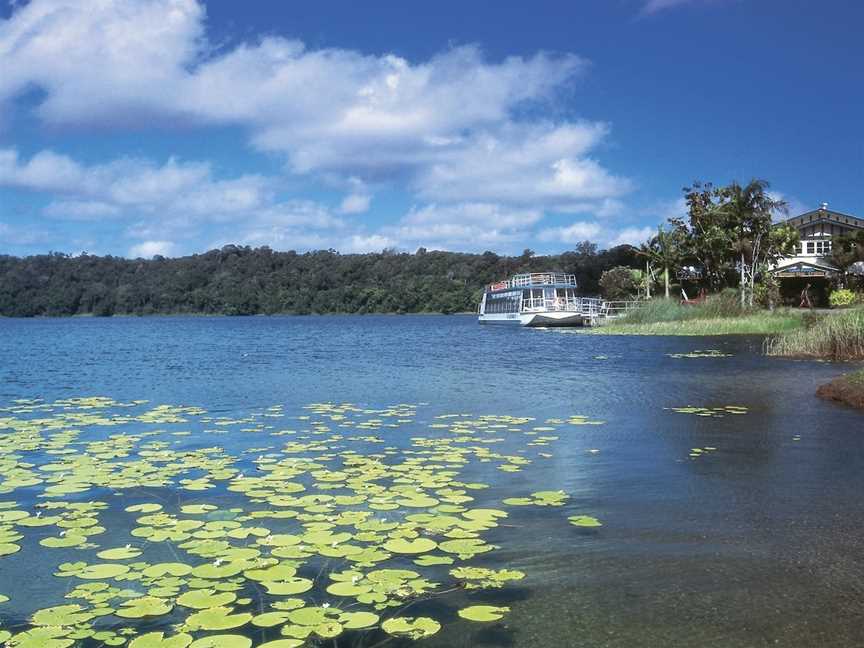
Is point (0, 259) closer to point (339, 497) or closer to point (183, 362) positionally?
point (183, 362)

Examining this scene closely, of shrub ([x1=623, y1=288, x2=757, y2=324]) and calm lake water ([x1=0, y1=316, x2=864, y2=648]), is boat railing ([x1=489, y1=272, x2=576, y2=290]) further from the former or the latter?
calm lake water ([x1=0, y1=316, x2=864, y2=648])

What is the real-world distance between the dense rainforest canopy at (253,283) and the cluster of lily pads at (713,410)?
12310 cm

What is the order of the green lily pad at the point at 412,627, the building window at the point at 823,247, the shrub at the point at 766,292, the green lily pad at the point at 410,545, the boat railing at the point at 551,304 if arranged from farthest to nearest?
1. the building window at the point at 823,247
2. the boat railing at the point at 551,304
3. the shrub at the point at 766,292
4. the green lily pad at the point at 410,545
5. the green lily pad at the point at 412,627

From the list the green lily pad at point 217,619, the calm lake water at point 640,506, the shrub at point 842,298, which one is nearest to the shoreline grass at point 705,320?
the shrub at point 842,298

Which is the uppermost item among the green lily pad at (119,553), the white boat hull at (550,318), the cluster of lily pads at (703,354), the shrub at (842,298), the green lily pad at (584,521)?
the shrub at (842,298)

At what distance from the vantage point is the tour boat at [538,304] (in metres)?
66.9

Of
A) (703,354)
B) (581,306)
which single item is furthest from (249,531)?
(581,306)

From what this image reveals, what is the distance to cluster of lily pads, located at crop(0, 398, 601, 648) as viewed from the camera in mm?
5113

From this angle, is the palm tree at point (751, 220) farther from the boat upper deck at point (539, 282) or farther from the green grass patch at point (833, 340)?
the green grass patch at point (833, 340)

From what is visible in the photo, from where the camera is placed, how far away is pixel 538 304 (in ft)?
240

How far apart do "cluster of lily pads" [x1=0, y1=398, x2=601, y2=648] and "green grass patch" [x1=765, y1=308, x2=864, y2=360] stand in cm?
1700

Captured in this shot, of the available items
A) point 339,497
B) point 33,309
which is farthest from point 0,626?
point 33,309

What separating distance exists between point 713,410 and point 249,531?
37.6 feet

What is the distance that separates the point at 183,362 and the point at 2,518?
2595cm
